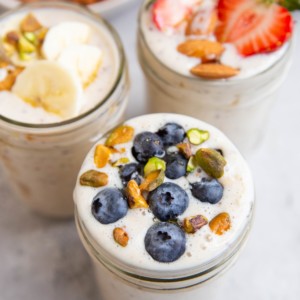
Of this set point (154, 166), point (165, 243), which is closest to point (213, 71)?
point (154, 166)

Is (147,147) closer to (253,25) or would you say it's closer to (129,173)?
(129,173)

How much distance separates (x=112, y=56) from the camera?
1144mm

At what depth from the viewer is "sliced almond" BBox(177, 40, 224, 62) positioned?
1.09 m

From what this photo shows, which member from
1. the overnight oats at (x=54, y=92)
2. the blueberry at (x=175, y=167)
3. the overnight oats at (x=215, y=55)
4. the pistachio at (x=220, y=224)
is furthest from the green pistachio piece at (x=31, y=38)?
the pistachio at (x=220, y=224)

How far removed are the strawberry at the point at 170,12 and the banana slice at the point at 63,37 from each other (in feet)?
0.45

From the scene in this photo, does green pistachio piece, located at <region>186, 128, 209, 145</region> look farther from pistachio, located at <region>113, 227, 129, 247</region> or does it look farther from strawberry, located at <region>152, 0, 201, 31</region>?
strawberry, located at <region>152, 0, 201, 31</region>

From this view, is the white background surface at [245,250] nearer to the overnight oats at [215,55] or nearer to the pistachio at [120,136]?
the overnight oats at [215,55]

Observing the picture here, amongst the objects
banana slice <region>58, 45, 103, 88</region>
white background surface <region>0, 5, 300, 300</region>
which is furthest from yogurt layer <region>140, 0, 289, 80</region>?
white background surface <region>0, 5, 300, 300</region>

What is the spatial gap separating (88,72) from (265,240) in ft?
1.59

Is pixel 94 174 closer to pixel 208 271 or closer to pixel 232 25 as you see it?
pixel 208 271

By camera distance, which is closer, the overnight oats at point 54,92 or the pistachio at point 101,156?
the pistachio at point 101,156

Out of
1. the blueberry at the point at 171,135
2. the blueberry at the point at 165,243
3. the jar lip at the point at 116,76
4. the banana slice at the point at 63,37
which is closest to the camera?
the blueberry at the point at 165,243

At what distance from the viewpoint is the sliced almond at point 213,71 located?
105cm

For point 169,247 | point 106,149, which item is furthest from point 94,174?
Answer: point 169,247
